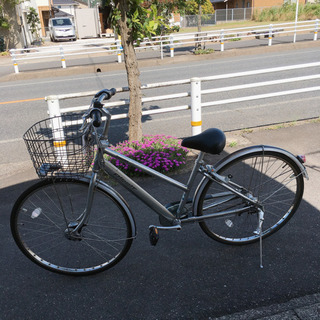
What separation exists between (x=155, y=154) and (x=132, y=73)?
1.10m

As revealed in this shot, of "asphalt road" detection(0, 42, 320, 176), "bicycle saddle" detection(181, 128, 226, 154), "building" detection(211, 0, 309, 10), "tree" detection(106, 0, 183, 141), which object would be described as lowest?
"asphalt road" detection(0, 42, 320, 176)

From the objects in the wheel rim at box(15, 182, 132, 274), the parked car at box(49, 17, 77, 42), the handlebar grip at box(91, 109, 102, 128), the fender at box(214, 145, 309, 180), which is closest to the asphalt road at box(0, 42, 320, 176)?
the wheel rim at box(15, 182, 132, 274)

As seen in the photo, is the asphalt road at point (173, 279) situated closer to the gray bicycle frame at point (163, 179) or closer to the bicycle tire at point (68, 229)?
the bicycle tire at point (68, 229)

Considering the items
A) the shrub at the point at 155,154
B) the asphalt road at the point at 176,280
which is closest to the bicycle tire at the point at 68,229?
the asphalt road at the point at 176,280

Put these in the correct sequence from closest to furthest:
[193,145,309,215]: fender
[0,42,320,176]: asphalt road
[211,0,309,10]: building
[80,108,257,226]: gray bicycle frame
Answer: [80,108,257,226]: gray bicycle frame → [193,145,309,215]: fender → [0,42,320,176]: asphalt road → [211,0,309,10]: building

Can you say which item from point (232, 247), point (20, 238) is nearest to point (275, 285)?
point (232, 247)

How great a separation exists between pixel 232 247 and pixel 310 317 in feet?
3.20

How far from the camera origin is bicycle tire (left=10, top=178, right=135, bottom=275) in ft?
9.01

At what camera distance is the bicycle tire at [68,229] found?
2.75m

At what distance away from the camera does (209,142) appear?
2.65m

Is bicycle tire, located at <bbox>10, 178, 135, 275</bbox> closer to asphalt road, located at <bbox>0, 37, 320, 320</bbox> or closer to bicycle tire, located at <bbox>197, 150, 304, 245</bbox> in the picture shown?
asphalt road, located at <bbox>0, 37, 320, 320</bbox>

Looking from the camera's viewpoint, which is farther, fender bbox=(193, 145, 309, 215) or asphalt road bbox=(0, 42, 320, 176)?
asphalt road bbox=(0, 42, 320, 176)

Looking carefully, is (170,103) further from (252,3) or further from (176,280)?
(252,3)

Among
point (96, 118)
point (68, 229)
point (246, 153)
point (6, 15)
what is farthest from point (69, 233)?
point (6, 15)
